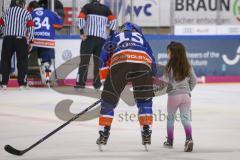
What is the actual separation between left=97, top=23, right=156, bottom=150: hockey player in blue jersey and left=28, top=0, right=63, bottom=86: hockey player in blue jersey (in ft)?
26.2

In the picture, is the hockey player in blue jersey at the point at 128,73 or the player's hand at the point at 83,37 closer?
the hockey player in blue jersey at the point at 128,73

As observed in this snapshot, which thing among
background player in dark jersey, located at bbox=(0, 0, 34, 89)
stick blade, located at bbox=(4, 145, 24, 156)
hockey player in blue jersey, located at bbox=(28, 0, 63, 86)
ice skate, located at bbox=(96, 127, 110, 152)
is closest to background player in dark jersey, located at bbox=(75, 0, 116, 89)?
hockey player in blue jersey, located at bbox=(28, 0, 63, 86)

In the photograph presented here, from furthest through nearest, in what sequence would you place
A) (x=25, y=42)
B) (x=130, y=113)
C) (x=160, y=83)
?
(x=25, y=42)
(x=130, y=113)
(x=160, y=83)

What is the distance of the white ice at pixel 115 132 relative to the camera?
318 inches

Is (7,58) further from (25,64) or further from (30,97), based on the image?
(30,97)

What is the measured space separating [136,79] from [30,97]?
6368 millimetres

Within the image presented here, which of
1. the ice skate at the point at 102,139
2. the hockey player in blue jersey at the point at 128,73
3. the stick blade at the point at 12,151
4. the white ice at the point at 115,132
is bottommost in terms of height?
the white ice at the point at 115,132

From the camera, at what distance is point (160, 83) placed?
8.93 meters

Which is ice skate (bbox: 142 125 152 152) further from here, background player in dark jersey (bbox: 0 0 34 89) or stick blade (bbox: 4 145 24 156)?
background player in dark jersey (bbox: 0 0 34 89)

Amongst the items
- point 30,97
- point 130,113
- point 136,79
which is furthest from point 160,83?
point 30,97

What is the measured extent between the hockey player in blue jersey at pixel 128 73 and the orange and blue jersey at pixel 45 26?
26.2ft

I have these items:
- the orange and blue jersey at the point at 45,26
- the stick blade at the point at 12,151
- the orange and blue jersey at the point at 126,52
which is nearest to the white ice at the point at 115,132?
the stick blade at the point at 12,151

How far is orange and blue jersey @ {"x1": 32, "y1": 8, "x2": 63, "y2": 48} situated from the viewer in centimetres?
1653

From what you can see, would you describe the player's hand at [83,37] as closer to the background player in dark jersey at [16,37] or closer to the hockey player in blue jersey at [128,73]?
the background player in dark jersey at [16,37]
